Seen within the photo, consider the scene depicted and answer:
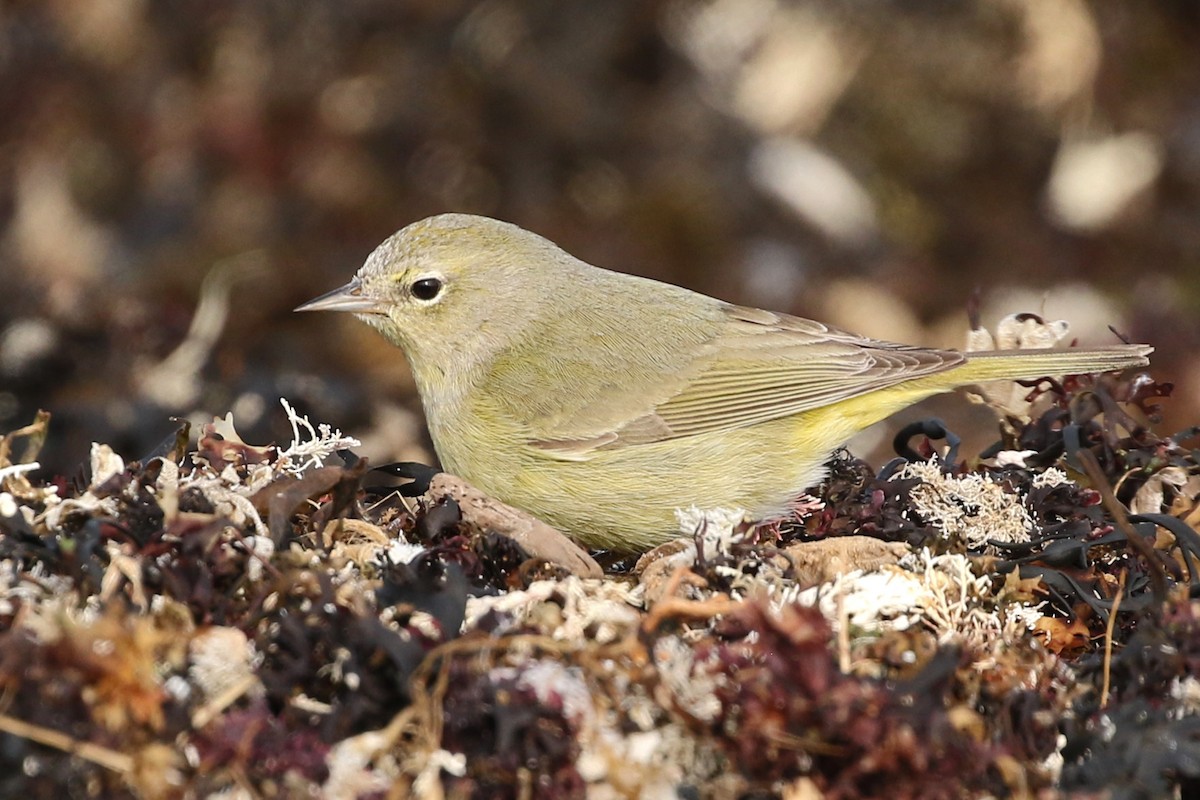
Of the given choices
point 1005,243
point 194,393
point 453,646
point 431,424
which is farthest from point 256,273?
point 453,646

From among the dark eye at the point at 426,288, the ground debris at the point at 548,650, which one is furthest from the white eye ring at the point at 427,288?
the ground debris at the point at 548,650

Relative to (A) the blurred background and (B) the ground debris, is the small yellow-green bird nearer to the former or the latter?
(B) the ground debris

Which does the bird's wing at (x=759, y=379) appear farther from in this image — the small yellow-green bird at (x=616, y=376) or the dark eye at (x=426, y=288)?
the dark eye at (x=426, y=288)

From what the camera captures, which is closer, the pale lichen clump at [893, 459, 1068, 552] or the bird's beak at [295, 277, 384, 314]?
the pale lichen clump at [893, 459, 1068, 552]

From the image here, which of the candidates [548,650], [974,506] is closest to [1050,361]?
[974,506]

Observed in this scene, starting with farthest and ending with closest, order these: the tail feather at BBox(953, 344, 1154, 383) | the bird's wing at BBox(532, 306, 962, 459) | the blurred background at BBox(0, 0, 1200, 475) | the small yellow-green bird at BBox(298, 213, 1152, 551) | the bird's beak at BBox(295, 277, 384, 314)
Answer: the blurred background at BBox(0, 0, 1200, 475) → the bird's beak at BBox(295, 277, 384, 314) → the bird's wing at BBox(532, 306, 962, 459) → the small yellow-green bird at BBox(298, 213, 1152, 551) → the tail feather at BBox(953, 344, 1154, 383)

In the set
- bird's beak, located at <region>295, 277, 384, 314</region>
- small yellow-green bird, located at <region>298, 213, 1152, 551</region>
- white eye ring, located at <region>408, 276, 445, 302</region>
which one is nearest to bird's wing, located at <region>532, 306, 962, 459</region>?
small yellow-green bird, located at <region>298, 213, 1152, 551</region>

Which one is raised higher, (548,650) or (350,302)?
(548,650)

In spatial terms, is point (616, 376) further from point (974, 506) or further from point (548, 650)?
point (548, 650)
